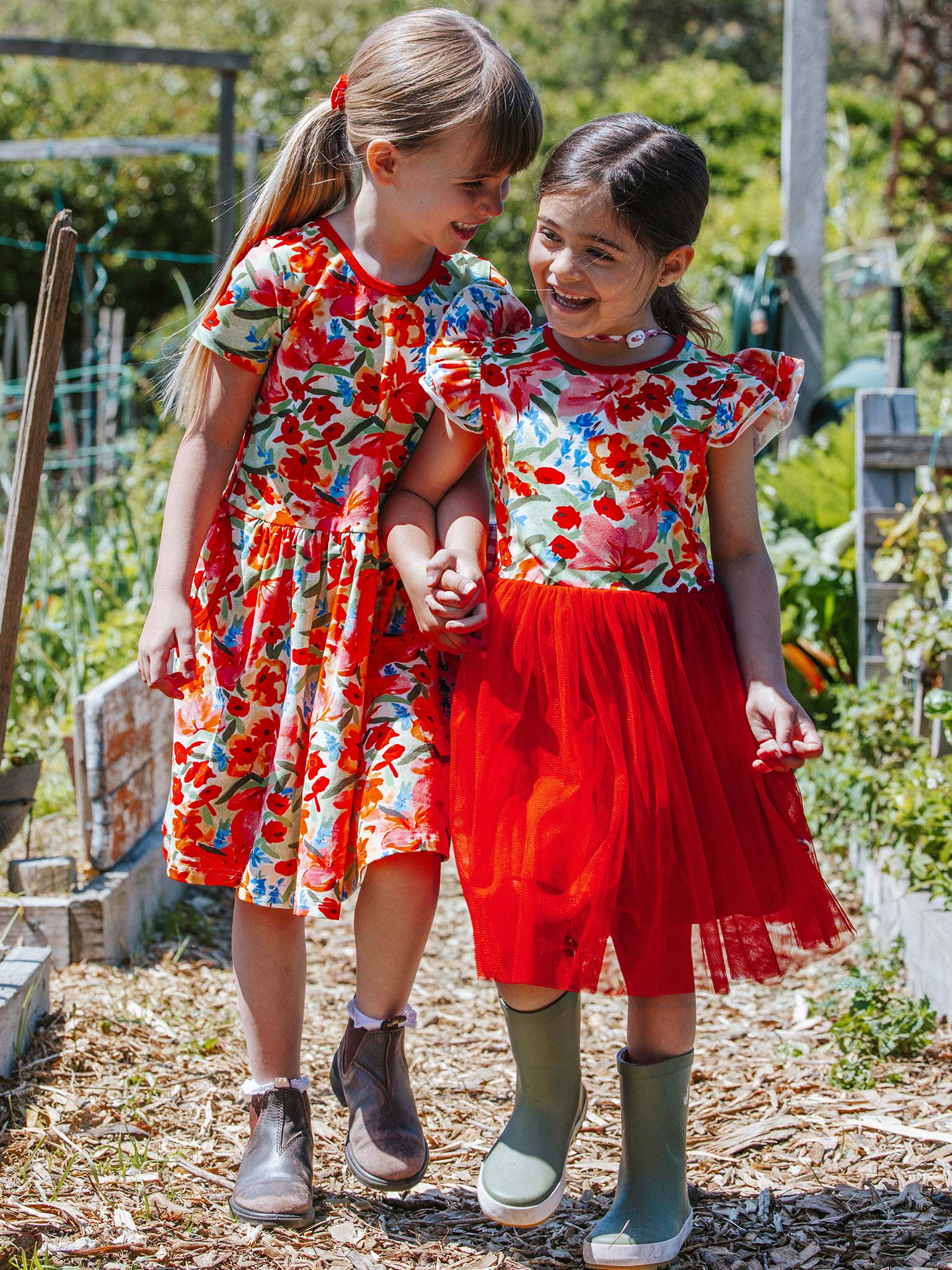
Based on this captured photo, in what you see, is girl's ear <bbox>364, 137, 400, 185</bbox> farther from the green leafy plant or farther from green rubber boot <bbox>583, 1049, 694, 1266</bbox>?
the green leafy plant

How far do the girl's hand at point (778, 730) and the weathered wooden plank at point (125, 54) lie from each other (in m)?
3.89

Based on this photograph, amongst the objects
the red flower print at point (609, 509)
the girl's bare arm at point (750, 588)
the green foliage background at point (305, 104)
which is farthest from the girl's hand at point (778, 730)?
the green foliage background at point (305, 104)

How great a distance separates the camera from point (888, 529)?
3646mm

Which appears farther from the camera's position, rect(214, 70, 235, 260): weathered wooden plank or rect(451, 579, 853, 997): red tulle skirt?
rect(214, 70, 235, 260): weathered wooden plank

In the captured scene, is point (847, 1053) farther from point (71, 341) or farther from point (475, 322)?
point (71, 341)

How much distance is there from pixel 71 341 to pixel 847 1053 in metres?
9.64

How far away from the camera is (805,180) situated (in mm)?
5930

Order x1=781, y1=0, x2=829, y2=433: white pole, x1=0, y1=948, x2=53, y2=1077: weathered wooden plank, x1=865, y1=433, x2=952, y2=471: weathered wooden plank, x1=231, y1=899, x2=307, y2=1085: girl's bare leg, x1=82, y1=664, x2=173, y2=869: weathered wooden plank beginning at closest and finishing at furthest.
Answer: x1=231, y1=899, x2=307, y2=1085: girl's bare leg, x1=0, y1=948, x2=53, y2=1077: weathered wooden plank, x1=82, y1=664, x2=173, y2=869: weathered wooden plank, x1=865, y1=433, x2=952, y2=471: weathered wooden plank, x1=781, y1=0, x2=829, y2=433: white pole

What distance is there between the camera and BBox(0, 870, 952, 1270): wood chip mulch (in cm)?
194

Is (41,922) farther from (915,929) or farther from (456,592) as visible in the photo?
(915,929)

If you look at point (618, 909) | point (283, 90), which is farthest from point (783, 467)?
point (283, 90)

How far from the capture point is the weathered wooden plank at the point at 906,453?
368 centimetres

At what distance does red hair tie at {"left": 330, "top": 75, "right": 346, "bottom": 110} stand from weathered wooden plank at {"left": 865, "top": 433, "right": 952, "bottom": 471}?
2239mm

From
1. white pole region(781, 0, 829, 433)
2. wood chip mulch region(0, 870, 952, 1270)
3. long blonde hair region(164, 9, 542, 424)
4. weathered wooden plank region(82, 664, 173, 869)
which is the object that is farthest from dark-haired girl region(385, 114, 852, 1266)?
white pole region(781, 0, 829, 433)
